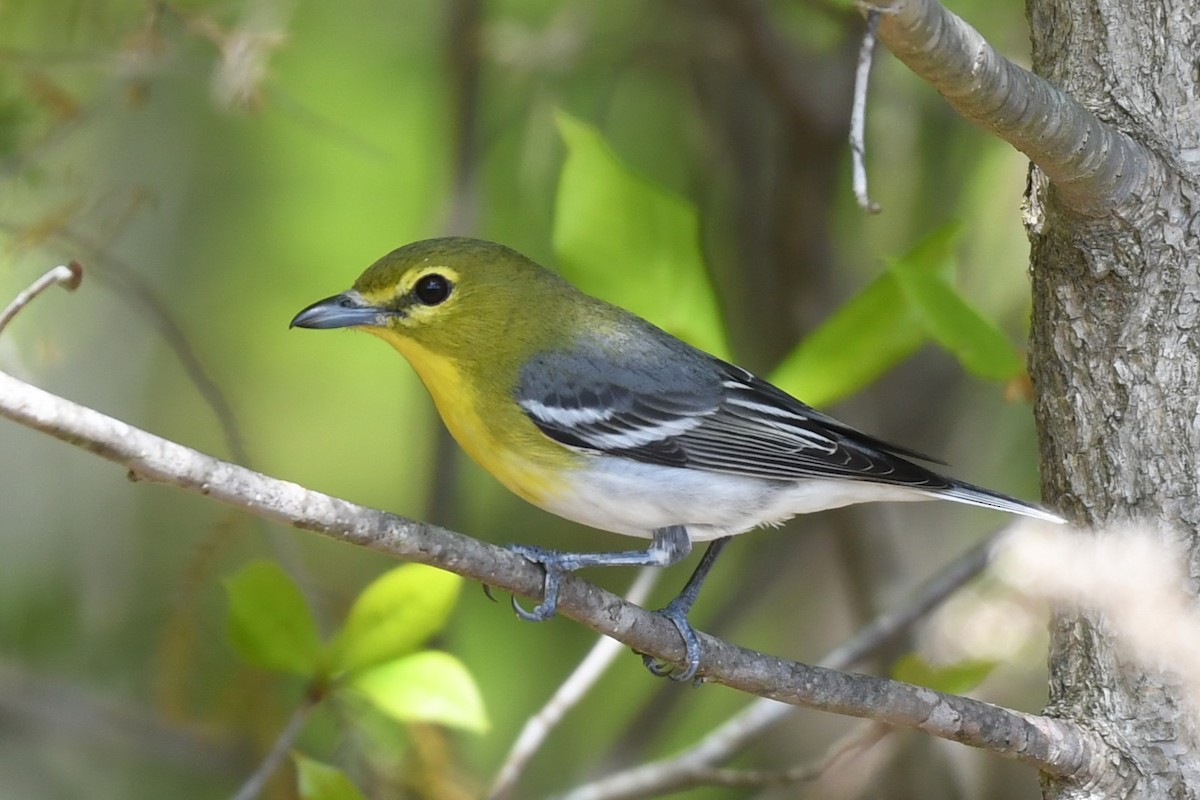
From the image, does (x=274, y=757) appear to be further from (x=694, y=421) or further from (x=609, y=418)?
(x=694, y=421)

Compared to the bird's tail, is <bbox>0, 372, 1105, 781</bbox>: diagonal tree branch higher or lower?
lower

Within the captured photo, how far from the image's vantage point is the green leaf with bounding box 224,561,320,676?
2.24m

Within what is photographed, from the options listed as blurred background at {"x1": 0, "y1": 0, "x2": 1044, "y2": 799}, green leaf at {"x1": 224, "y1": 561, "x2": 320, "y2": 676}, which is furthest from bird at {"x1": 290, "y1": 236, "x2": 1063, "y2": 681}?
blurred background at {"x1": 0, "y1": 0, "x2": 1044, "y2": 799}

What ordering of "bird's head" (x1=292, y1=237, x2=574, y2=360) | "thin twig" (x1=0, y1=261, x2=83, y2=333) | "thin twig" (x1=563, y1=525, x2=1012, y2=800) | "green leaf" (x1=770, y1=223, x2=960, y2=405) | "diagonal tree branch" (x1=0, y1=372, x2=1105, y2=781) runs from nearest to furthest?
"thin twig" (x1=0, y1=261, x2=83, y2=333), "diagonal tree branch" (x1=0, y1=372, x2=1105, y2=781), "green leaf" (x1=770, y1=223, x2=960, y2=405), "bird's head" (x1=292, y1=237, x2=574, y2=360), "thin twig" (x1=563, y1=525, x2=1012, y2=800)

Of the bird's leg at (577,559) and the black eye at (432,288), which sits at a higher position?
the black eye at (432,288)

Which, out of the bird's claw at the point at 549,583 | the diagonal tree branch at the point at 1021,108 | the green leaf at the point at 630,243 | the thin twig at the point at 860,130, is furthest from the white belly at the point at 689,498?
the thin twig at the point at 860,130

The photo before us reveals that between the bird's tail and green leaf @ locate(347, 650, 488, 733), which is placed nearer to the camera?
the bird's tail

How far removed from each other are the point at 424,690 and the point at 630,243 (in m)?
0.94

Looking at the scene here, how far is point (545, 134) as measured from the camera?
3666 mm

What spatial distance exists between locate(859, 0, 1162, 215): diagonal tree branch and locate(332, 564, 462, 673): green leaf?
1.21 meters

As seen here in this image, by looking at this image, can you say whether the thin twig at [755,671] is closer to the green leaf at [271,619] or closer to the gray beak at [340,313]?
the green leaf at [271,619]

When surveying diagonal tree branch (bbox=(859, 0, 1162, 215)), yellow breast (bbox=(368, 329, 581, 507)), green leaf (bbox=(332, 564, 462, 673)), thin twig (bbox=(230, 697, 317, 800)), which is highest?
diagonal tree branch (bbox=(859, 0, 1162, 215))

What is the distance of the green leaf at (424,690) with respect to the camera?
226 cm

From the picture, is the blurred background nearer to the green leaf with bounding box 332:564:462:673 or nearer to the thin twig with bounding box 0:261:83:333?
the green leaf with bounding box 332:564:462:673
